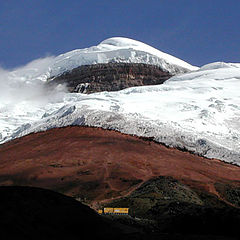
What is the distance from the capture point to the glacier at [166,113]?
4038 centimetres

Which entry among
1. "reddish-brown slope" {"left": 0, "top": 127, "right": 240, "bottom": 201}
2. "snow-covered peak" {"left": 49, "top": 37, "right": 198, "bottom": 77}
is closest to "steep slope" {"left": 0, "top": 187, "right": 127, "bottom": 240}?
"reddish-brown slope" {"left": 0, "top": 127, "right": 240, "bottom": 201}

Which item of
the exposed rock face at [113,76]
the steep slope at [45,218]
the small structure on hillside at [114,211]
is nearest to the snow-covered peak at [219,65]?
the exposed rock face at [113,76]

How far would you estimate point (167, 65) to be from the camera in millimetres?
95500

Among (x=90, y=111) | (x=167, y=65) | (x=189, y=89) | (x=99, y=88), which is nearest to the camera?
(x=90, y=111)

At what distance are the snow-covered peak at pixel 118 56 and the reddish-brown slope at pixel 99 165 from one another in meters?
53.9

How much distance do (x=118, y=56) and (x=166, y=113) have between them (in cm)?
4684

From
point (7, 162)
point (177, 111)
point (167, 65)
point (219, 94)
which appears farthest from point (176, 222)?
point (167, 65)

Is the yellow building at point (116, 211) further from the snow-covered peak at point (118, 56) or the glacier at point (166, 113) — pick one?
the snow-covered peak at point (118, 56)

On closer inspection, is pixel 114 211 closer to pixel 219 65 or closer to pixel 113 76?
pixel 219 65

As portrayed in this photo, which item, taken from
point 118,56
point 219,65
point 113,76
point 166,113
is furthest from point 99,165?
point 118,56

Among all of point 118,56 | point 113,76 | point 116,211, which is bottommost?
point 116,211

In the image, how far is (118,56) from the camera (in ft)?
306

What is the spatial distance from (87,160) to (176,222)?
47.7ft

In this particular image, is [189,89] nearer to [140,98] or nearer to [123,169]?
[140,98]
